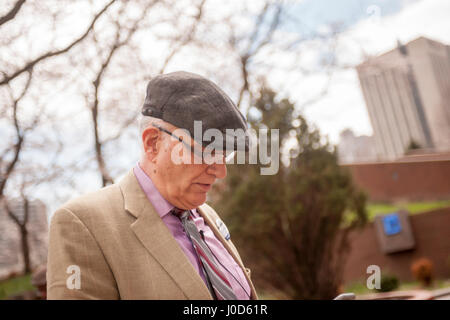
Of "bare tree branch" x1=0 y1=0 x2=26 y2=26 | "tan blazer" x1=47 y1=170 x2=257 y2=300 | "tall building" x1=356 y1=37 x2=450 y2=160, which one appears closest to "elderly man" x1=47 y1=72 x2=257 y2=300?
"tan blazer" x1=47 y1=170 x2=257 y2=300

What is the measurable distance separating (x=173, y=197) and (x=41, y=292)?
6.68 ft

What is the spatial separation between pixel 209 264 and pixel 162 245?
0.56 ft

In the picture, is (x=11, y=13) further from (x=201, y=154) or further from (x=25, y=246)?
(x=25, y=246)

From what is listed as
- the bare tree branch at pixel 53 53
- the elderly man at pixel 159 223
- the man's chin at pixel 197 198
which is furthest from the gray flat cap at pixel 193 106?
the bare tree branch at pixel 53 53

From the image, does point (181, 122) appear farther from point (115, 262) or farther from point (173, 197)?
point (115, 262)

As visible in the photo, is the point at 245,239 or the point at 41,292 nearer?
the point at 41,292

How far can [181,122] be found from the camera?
1075 millimetres

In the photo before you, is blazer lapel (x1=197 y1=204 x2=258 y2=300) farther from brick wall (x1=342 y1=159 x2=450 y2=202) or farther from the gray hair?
brick wall (x1=342 y1=159 x2=450 y2=202)

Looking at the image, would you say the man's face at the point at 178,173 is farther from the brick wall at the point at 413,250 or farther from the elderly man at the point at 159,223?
the brick wall at the point at 413,250

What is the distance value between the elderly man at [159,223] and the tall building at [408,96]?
25.7 feet

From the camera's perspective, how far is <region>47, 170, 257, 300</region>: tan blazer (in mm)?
957

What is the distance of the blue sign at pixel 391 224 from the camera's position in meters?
12.3

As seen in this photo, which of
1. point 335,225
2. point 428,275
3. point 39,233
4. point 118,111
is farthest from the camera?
point 428,275
